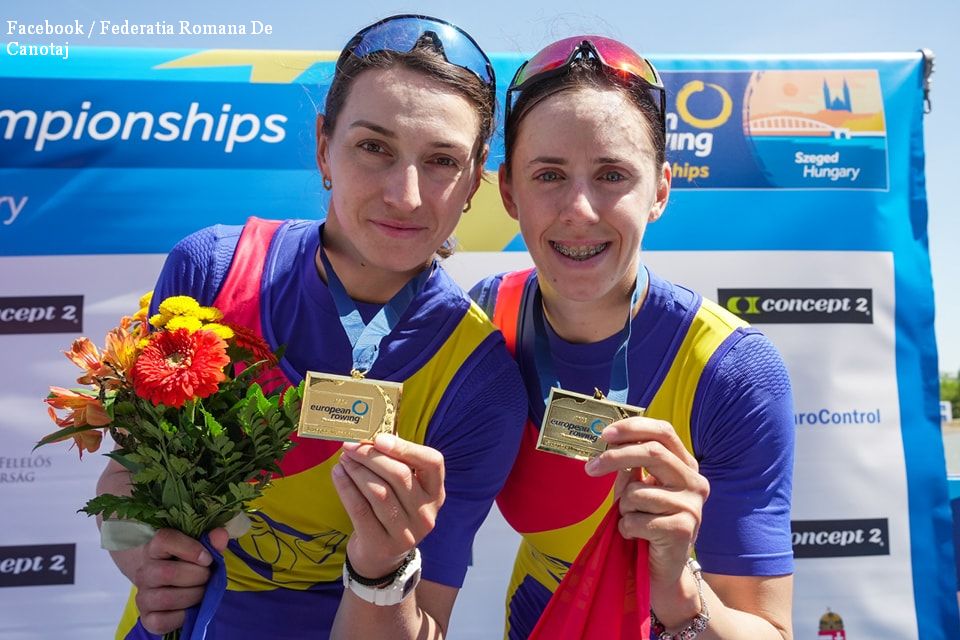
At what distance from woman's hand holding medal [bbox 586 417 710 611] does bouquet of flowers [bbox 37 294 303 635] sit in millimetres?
776

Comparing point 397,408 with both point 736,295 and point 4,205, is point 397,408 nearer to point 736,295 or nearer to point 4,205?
point 736,295

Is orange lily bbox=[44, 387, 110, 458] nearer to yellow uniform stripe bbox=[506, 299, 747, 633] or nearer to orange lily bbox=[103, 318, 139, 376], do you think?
orange lily bbox=[103, 318, 139, 376]

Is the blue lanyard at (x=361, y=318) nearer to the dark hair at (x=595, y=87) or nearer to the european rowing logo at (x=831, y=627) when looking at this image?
the dark hair at (x=595, y=87)

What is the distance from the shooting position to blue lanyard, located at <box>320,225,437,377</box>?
81.1 inches

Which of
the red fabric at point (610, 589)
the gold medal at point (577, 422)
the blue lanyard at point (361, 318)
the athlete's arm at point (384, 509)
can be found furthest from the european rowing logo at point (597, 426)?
the blue lanyard at point (361, 318)

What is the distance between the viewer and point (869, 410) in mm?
4059

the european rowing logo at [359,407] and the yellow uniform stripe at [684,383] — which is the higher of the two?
the yellow uniform stripe at [684,383]

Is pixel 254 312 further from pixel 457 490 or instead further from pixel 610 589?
pixel 610 589

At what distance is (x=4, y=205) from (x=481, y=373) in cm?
308

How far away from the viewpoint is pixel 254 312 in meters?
2.13

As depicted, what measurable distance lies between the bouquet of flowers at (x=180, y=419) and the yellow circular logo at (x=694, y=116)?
3.18m

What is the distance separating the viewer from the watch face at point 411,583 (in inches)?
72.1

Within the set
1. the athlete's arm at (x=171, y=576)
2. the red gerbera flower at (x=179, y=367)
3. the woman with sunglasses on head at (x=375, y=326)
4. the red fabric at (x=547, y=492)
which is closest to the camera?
the red gerbera flower at (x=179, y=367)

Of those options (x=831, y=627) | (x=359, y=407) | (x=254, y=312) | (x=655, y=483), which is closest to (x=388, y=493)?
(x=359, y=407)
